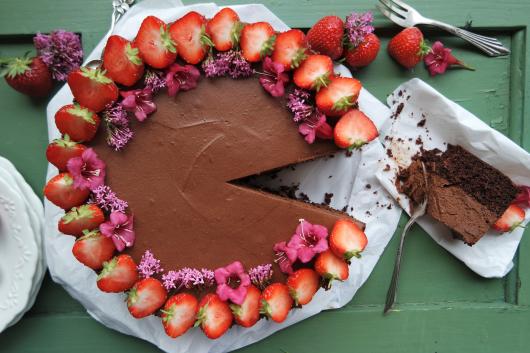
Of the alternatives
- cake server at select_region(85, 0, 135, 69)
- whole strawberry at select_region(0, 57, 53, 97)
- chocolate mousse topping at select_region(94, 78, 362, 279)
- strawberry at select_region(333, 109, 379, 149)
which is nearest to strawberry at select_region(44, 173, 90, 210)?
chocolate mousse topping at select_region(94, 78, 362, 279)

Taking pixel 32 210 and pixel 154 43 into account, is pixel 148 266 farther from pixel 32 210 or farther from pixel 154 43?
pixel 154 43

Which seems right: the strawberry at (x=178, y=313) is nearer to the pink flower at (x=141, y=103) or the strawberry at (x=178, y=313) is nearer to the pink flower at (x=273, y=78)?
the pink flower at (x=141, y=103)

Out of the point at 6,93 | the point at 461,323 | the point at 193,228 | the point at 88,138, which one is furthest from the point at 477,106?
the point at 6,93

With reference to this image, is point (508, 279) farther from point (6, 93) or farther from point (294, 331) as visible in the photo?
point (6, 93)

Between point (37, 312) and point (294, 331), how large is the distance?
1524mm

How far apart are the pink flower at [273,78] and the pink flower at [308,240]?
2.13 ft

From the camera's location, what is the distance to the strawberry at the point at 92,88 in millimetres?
2117

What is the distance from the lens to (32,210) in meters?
2.54

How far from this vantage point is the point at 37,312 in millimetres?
2688

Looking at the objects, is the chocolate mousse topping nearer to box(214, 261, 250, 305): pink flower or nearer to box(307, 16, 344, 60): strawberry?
box(214, 261, 250, 305): pink flower

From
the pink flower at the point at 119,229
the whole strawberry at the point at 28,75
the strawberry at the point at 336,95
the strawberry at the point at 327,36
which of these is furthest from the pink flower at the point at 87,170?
the strawberry at the point at 327,36

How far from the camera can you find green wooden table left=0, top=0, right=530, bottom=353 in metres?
2.63

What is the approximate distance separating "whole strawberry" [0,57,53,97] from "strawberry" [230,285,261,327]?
5.23 ft

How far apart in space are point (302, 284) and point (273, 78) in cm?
101
